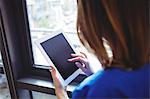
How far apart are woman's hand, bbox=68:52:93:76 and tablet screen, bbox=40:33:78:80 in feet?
0.18

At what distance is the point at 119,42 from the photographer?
21.3 inches

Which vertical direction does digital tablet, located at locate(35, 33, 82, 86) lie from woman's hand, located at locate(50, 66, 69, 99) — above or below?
above

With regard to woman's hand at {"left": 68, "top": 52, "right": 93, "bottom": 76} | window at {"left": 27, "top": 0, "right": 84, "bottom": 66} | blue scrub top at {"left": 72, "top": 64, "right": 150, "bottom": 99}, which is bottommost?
woman's hand at {"left": 68, "top": 52, "right": 93, "bottom": 76}

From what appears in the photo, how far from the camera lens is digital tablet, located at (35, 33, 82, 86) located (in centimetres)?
98

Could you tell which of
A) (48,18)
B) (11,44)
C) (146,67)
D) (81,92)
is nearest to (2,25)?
(11,44)

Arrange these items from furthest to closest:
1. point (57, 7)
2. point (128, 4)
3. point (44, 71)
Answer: point (44, 71)
point (57, 7)
point (128, 4)

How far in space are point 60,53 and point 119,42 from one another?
50 cm

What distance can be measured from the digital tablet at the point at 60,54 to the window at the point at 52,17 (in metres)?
0.17

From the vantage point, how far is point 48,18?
129 centimetres

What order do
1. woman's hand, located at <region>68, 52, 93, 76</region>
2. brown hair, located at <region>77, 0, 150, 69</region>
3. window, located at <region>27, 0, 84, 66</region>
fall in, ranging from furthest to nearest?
1. window, located at <region>27, 0, 84, 66</region>
2. woman's hand, located at <region>68, 52, 93, 76</region>
3. brown hair, located at <region>77, 0, 150, 69</region>

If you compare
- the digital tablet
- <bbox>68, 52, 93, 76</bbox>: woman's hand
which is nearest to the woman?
<bbox>68, 52, 93, 76</bbox>: woman's hand

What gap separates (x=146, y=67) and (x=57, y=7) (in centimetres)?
77

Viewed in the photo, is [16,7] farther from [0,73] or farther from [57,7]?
[0,73]

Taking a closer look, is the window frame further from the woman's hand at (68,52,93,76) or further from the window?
the woman's hand at (68,52,93,76)
